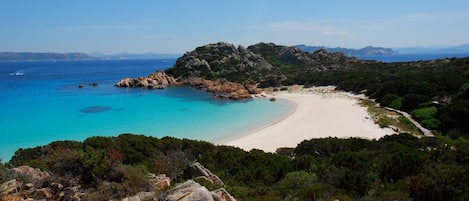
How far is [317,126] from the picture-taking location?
2666 cm

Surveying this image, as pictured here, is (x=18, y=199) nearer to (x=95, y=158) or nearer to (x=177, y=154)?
(x=95, y=158)

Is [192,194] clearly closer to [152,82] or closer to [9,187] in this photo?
[9,187]

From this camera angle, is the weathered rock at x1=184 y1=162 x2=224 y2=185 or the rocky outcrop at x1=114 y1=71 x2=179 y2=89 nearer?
the weathered rock at x1=184 y1=162 x2=224 y2=185

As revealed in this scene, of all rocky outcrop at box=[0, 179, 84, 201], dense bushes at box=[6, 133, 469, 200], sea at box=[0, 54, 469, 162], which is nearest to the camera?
rocky outcrop at box=[0, 179, 84, 201]

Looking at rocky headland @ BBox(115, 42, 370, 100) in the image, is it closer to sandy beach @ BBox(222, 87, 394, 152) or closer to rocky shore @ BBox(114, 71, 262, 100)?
rocky shore @ BBox(114, 71, 262, 100)

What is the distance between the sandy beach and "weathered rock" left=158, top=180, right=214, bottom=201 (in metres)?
14.2

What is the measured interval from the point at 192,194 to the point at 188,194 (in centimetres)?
11

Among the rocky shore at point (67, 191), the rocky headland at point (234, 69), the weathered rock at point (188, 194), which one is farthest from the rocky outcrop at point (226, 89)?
the weathered rock at point (188, 194)

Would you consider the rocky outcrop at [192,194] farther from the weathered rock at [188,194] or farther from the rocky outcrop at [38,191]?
the rocky outcrop at [38,191]

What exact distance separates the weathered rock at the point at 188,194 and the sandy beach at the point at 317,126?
558 inches

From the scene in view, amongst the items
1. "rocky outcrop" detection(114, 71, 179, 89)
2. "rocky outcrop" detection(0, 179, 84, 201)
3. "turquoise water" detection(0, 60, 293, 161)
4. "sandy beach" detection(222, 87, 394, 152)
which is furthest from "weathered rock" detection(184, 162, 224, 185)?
"rocky outcrop" detection(114, 71, 179, 89)

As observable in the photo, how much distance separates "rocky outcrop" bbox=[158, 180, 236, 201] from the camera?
20.8 ft

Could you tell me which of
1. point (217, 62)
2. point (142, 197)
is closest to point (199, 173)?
point (142, 197)

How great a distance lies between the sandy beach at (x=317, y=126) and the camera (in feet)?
74.5
